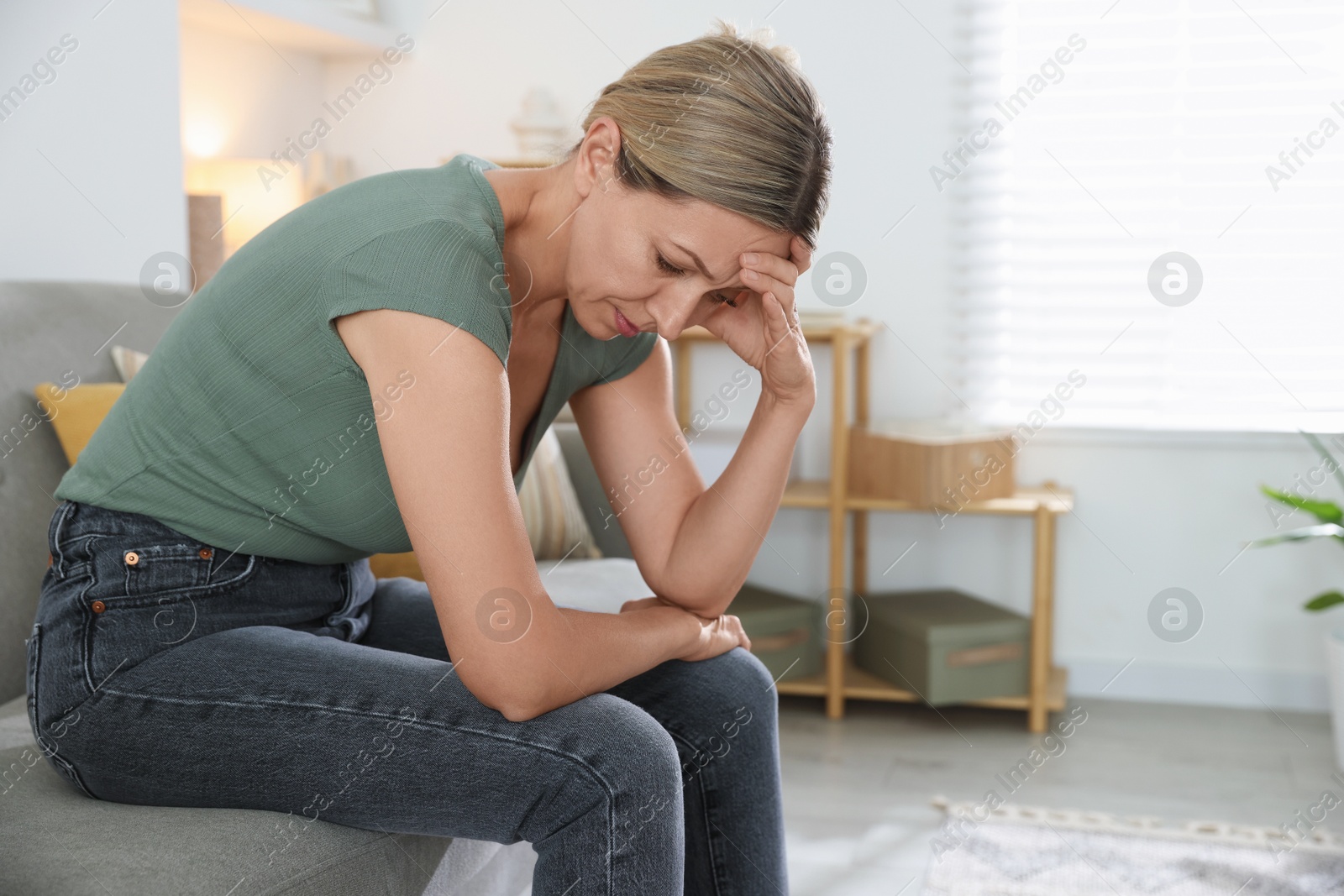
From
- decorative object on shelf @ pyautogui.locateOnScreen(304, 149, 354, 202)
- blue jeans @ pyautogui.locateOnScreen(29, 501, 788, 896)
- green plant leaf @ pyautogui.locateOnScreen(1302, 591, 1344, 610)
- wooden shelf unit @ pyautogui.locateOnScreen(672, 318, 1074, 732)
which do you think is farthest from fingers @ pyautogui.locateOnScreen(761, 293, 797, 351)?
decorative object on shelf @ pyautogui.locateOnScreen(304, 149, 354, 202)

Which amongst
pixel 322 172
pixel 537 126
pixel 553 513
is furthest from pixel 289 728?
pixel 322 172

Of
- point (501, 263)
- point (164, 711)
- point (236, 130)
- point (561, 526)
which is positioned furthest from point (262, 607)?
point (236, 130)

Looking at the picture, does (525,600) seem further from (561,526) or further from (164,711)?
(561,526)

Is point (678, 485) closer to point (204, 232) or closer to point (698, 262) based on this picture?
point (698, 262)

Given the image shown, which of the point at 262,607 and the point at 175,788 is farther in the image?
the point at 262,607

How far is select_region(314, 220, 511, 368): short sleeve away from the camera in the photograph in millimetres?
842

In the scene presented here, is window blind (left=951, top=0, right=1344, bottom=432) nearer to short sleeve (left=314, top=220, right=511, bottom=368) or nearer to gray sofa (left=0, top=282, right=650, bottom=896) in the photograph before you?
gray sofa (left=0, top=282, right=650, bottom=896)

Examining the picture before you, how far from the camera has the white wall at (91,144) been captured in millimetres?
1685

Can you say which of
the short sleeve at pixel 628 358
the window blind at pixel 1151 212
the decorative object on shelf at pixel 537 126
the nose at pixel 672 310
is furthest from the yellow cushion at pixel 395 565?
A: the window blind at pixel 1151 212

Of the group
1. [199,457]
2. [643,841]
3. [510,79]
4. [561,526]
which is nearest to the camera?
[643,841]

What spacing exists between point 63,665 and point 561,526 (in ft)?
3.34

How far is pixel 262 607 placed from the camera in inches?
39.1

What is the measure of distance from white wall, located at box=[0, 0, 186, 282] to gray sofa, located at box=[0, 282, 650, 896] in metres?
0.27

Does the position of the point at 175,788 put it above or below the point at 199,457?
below
